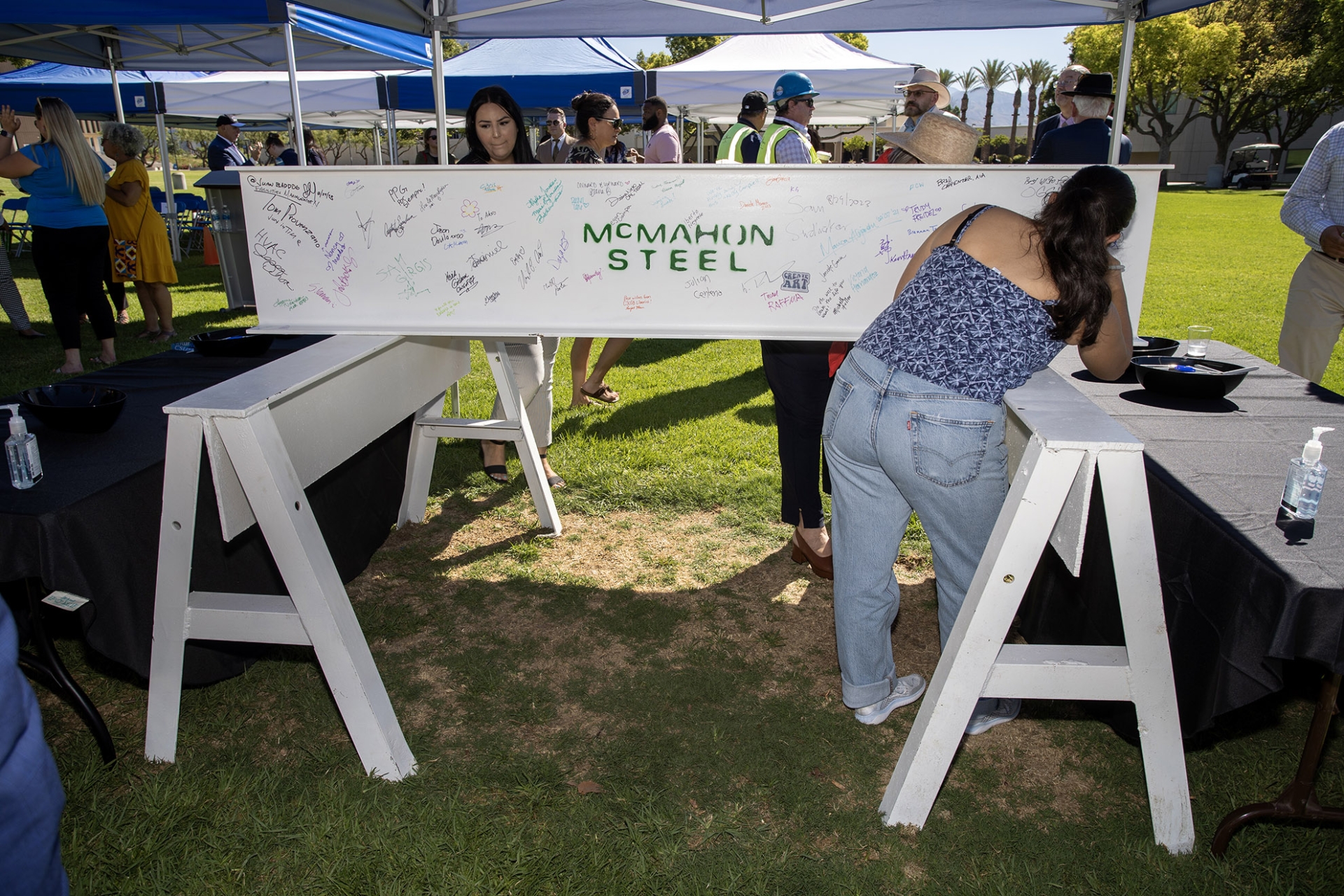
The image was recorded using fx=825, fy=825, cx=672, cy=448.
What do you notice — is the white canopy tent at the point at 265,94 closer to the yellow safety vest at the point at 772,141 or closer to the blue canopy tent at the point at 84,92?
the blue canopy tent at the point at 84,92

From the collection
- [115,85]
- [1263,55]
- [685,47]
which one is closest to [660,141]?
[115,85]

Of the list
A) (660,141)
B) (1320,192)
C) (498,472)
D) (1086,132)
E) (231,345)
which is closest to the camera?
(231,345)

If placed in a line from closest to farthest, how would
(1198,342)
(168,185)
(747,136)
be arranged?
(1198,342) < (747,136) < (168,185)

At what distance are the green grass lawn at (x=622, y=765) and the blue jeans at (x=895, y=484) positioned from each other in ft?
1.57

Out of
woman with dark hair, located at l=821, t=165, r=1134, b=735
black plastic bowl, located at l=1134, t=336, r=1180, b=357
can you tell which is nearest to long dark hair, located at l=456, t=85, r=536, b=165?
woman with dark hair, located at l=821, t=165, r=1134, b=735

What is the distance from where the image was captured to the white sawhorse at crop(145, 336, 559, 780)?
2.00 metres

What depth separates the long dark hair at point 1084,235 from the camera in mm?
1778

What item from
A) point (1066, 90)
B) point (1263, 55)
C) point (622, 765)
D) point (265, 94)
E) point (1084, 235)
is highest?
point (1263, 55)

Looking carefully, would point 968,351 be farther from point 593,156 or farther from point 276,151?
point 276,151

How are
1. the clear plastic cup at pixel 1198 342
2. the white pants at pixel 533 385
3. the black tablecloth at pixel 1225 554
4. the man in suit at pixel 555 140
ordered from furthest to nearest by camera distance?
the man in suit at pixel 555 140 < the white pants at pixel 533 385 < the clear plastic cup at pixel 1198 342 < the black tablecloth at pixel 1225 554

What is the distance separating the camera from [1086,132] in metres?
5.10

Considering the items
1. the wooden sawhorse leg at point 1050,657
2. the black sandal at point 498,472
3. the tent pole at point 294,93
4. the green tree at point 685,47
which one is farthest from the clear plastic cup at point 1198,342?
the green tree at point 685,47

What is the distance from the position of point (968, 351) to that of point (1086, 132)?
4.11 metres

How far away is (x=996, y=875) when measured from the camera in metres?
1.99
